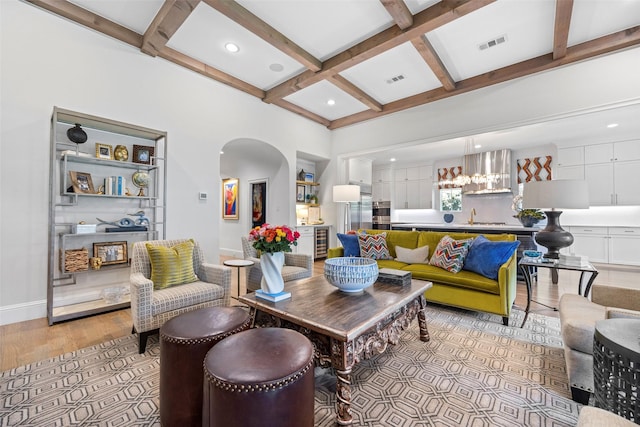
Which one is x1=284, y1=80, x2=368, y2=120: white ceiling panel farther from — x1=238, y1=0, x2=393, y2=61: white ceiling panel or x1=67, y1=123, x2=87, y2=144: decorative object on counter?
x1=67, y1=123, x2=87, y2=144: decorative object on counter

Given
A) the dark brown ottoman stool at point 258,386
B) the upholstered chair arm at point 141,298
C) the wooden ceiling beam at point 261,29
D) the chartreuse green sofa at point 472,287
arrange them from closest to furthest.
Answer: the dark brown ottoman stool at point 258,386, the upholstered chair arm at point 141,298, the chartreuse green sofa at point 472,287, the wooden ceiling beam at point 261,29

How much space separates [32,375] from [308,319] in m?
1.98

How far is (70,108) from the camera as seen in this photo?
10.1ft

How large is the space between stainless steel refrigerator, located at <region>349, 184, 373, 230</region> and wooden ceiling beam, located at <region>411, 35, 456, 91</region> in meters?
3.13

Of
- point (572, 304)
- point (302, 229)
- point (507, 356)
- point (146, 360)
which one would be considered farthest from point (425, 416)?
point (302, 229)

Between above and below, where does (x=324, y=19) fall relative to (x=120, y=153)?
above

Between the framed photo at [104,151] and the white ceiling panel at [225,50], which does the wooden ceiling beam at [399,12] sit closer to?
the white ceiling panel at [225,50]

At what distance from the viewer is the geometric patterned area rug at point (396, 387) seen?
4.96 feet

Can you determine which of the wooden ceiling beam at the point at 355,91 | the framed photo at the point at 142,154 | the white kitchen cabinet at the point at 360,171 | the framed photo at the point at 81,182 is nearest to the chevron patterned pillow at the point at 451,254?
the wooden ceiling beam at the point at 355,91

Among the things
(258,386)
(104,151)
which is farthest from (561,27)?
(104,151)

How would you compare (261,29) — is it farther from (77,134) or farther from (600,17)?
(600,17)

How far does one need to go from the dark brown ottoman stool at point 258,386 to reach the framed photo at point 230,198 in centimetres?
649

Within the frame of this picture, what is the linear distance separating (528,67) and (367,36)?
2434 millimetres

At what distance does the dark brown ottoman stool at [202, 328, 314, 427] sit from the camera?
1017mm
